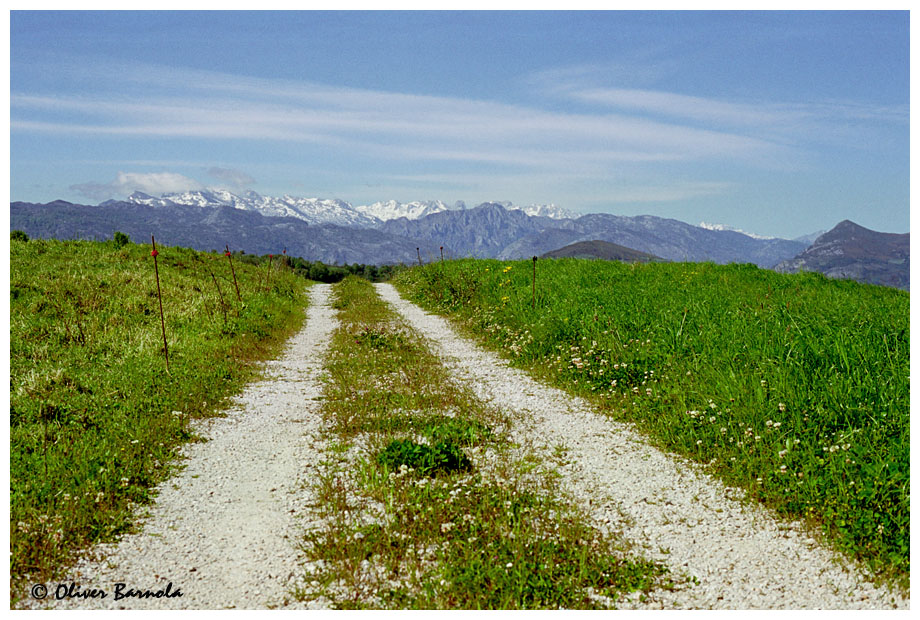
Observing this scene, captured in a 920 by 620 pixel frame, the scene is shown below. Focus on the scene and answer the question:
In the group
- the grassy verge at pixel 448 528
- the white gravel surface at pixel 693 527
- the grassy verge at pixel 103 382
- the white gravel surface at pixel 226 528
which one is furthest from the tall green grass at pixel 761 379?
the grassy verge at pixel 103 382

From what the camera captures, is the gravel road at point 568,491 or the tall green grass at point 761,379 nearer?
the gravel road at point 568,491

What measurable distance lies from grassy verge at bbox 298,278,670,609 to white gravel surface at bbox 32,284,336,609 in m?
0.28

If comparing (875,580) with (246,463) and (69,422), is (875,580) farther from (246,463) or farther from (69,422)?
(69,422)

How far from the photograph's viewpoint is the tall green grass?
5.51 m

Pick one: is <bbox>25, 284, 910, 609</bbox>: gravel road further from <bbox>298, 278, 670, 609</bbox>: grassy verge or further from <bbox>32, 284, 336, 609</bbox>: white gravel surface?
<bbox>298, 278, 670, 609</bbox>: grassy verge

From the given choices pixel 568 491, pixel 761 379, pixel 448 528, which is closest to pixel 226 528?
pixel 448 528

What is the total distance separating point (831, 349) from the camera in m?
8.70

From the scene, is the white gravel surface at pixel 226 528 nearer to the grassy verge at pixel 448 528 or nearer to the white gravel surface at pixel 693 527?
the grassy verge at pixel 448 528

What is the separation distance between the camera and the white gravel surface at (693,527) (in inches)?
175

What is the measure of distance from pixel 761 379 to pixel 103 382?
8.99 m

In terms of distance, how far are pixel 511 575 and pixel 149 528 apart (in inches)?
120

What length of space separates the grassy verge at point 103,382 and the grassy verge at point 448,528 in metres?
1.90

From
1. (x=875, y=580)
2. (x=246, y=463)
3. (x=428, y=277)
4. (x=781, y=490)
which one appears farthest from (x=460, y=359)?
(x=428, y=277)
